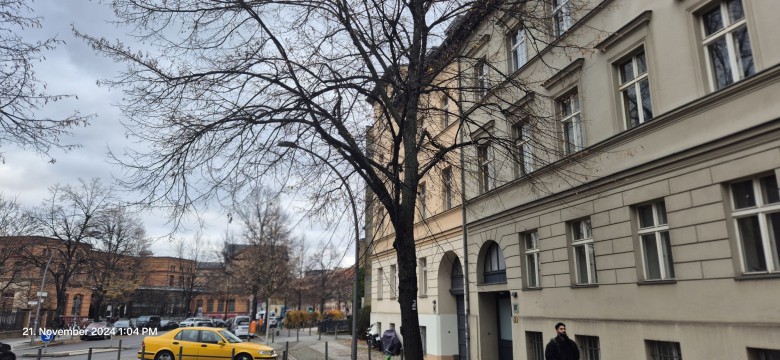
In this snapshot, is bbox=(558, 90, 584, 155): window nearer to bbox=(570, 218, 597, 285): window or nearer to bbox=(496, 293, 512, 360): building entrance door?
bbox=(570, 218, 597, 285): window

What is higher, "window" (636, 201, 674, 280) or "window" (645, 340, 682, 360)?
"window" (636, 201, 674, 280)

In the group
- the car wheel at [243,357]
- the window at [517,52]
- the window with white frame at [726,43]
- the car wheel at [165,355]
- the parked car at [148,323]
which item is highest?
the window at [517,52]

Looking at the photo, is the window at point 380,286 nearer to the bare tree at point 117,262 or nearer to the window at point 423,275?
the window at point 423,275

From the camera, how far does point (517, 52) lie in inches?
633

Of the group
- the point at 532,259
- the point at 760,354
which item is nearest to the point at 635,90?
the point at 760,354

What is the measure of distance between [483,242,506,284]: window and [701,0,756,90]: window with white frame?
8.73 m

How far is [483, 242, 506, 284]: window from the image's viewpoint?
16078mm

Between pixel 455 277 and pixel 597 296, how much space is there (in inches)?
346

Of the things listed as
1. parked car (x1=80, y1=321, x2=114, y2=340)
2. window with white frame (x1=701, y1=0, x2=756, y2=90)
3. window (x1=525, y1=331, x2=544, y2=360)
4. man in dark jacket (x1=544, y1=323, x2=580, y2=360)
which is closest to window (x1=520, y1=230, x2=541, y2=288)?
window (x1=525, y1=331, x2=544, y2=360)

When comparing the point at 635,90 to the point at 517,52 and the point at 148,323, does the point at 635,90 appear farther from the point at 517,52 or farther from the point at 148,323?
the point at 148,323

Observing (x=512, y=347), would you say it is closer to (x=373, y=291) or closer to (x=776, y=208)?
(x=776, y=208)

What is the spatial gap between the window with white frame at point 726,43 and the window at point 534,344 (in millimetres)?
8013

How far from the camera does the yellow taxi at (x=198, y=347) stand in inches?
702

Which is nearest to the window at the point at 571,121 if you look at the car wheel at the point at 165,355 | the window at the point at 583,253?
the window at the point at 583,253
